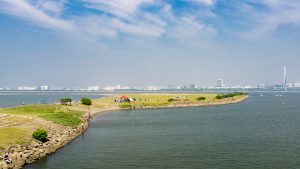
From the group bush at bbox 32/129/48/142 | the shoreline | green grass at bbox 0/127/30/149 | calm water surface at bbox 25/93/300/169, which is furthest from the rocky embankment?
calm water surface at bbox 25/93/300/169

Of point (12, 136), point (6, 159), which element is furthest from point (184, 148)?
point (12, 136)

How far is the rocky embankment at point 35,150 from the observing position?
47.3 metres

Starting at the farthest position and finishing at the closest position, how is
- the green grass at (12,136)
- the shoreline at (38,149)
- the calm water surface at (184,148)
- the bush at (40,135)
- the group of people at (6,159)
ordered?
the bush at (40,135)
the green grass at (12,136)
the shoreline at (38,149)
the calm water surface at (184,148)
the group of people at (6,159)

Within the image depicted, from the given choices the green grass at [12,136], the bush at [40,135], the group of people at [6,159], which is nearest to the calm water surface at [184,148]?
the group of people at [6,159]

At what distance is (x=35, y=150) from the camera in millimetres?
54000

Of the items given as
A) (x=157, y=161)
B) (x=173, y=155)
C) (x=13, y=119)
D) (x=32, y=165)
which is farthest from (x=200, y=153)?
(x=13, y=119)

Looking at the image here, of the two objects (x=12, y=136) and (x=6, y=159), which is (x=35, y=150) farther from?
(x=6, y=159)

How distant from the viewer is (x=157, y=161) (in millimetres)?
48188

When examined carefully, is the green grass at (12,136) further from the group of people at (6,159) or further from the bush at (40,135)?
the group of people at (6,159)

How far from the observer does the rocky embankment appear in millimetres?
47294

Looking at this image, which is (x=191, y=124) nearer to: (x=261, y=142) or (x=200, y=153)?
(x=261, y=142)

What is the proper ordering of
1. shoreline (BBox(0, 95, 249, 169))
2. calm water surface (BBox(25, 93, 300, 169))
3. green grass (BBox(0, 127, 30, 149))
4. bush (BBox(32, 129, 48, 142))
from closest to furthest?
1. calm water surface (BBox(25, 93, 300, 169))
2. shoreline (BBox(0, 95, 249, 169))
3. green grass (BBox(0, 127, 30, 149))
4. bush (BBox(32, 129, 48, 142))

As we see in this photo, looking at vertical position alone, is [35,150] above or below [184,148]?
above

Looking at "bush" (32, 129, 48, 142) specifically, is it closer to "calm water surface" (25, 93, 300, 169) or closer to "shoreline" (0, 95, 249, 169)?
"shoreline" (0, 95, 249, 169)
